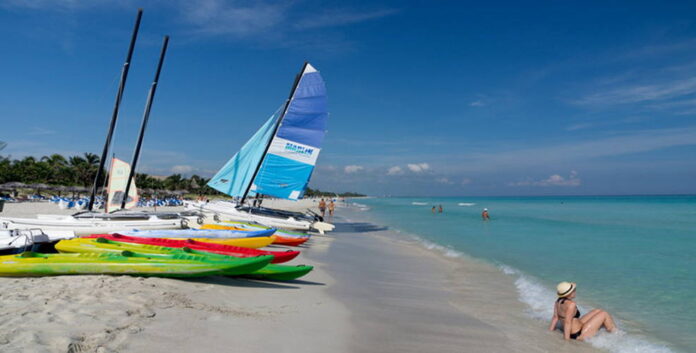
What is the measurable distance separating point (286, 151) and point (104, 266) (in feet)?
45.2

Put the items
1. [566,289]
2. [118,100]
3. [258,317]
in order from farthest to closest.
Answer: [118,100] → [566,289] → [258,317]

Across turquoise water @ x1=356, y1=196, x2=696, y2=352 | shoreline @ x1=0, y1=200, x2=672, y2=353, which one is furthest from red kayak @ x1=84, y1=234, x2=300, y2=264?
turquoise water @ x1=356, y1=196, x2=696, y2=352

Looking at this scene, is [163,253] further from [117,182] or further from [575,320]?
[117,182]

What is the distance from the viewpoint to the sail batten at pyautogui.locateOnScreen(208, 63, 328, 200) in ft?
65.6

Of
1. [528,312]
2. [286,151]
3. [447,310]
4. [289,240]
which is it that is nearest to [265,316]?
[447,310]

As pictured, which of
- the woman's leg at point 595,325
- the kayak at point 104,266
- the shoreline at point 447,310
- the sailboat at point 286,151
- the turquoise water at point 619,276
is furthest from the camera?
the sailboat at point 286,151

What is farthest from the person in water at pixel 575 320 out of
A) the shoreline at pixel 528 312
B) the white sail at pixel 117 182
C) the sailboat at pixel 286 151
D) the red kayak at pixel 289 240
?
the white sail at pixel 117 182

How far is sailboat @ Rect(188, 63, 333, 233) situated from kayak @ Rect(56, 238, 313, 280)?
1112cm

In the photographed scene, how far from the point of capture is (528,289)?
28.5ft

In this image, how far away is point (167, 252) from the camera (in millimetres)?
8133

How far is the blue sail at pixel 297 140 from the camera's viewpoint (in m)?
20.0

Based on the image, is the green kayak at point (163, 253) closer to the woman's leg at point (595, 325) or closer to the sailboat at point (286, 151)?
the woman's leg at point (595, 325)

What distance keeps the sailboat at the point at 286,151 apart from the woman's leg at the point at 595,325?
14575mm

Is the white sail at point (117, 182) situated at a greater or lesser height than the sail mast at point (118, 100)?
lesser
